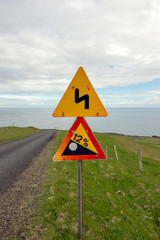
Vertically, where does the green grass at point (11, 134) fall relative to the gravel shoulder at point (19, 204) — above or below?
above

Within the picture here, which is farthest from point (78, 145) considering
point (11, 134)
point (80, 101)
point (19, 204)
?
point (11, 134)

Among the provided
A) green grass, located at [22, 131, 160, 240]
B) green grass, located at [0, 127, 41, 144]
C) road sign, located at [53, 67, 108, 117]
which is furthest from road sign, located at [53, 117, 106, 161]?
green grass, located at [0, 127, 41, 144]

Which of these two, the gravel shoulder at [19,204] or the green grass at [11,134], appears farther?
the green grass at [11,134]

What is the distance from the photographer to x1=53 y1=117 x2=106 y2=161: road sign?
12.7ft

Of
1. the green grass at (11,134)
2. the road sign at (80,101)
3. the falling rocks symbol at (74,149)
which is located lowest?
the green grass at (11,134)

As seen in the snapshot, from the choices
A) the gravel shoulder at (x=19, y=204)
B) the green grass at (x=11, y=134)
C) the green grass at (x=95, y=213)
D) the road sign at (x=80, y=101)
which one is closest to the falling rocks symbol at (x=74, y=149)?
the road sign at (x=80, y=101)

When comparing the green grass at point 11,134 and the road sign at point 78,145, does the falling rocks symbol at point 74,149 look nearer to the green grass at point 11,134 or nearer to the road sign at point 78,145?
the road sign at point 78,145

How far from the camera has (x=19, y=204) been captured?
18.9 feet

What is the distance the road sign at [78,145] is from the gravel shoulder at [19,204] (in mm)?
2558

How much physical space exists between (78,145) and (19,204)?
3.93 meters

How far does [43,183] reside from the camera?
25.8 feet

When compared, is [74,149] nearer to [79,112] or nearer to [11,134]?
[79,112]

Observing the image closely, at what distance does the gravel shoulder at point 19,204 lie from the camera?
4375 millimetres

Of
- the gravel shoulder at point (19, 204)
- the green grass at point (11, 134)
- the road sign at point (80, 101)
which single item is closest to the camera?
the road sign at point (80, 101)
